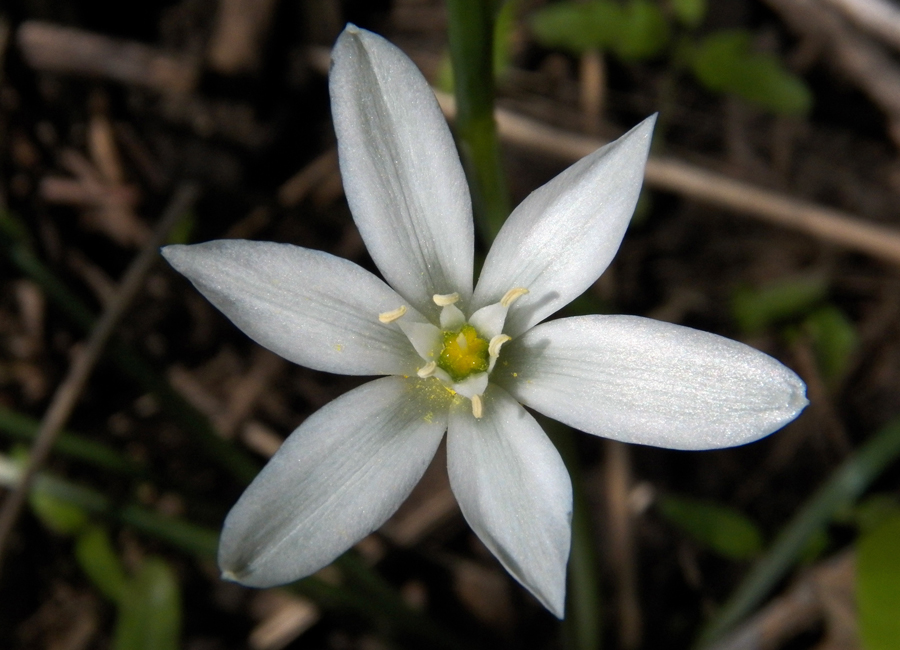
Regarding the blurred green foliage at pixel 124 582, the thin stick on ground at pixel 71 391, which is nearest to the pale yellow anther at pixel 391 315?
the thin stick on ground at pixel 71 391

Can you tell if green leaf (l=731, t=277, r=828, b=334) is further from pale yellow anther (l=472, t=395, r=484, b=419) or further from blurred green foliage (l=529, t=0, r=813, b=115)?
pale yellow anther (l=472, t=395, r=484, b=419)

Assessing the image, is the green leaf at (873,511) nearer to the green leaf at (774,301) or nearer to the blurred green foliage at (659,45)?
the green leaf at (774,301)

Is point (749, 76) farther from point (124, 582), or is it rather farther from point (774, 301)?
point (124, 582)

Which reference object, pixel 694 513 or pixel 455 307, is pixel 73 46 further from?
pixel 694 513

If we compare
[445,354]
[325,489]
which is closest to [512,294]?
[445,354]

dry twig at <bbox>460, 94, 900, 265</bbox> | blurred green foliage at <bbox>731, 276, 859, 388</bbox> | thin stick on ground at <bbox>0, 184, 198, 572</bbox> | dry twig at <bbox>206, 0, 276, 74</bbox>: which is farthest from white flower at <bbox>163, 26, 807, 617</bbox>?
dry twig at <bbox>206, 0, 276, 74</bbox>

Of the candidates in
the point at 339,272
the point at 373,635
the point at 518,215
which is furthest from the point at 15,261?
the point at 373,635
